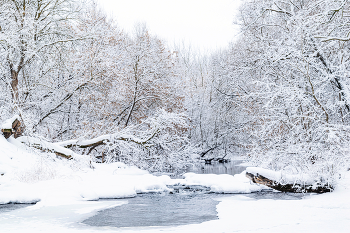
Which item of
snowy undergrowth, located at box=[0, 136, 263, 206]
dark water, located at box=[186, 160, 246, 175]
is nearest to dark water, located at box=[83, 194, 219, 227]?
snowy undergrowth, located at box=[0, 136, 263, 206]

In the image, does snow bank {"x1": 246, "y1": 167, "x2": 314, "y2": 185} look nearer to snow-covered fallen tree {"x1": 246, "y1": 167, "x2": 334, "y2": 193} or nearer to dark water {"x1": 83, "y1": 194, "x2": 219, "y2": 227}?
snow-covered fallen tree {"x1": 246, "y1": 167, "x2": 334, "y2": 193}

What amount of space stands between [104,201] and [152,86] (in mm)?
10124

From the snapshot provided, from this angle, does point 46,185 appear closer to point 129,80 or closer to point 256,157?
point 256,157

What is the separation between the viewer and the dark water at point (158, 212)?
6.53 m

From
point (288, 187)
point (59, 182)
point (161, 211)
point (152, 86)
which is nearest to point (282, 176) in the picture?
point (288, 187)

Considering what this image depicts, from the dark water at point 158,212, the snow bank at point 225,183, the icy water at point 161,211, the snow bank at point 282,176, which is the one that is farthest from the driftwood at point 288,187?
the dark water at point 158,212

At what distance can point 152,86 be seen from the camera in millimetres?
18125

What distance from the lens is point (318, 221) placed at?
570 cm

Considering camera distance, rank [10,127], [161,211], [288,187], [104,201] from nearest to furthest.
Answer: [161,211]
[104,201]
[288,187]
[10,127]

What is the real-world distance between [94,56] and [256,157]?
9958 millimetres

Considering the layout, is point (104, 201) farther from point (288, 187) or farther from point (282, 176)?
point (288, 187)

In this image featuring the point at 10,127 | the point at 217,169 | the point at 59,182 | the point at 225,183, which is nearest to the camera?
the point at 59,182

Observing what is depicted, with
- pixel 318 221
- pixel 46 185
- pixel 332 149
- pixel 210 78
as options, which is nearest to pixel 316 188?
pixel 332 149

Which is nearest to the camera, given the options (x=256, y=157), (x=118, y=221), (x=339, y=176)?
(x=118, y=221)
